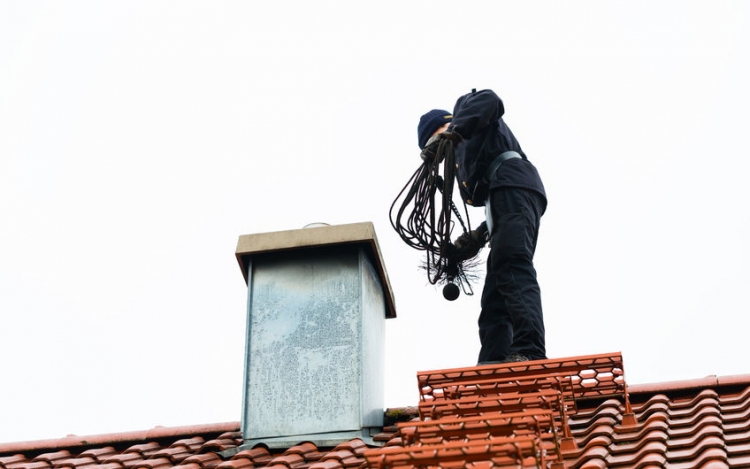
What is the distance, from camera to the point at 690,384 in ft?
17.4

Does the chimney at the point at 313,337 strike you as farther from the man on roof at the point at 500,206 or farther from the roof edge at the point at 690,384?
the roof edge at the point at 690,384

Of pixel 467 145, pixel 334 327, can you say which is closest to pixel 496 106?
pixel 467 145

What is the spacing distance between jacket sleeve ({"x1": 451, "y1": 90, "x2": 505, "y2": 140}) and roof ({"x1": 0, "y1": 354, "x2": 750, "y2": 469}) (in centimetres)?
161

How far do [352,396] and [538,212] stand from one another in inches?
65.0

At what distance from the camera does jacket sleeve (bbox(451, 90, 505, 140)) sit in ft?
19.3

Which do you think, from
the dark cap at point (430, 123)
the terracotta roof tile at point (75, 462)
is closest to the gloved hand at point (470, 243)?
the dark cap at point (430, 123)

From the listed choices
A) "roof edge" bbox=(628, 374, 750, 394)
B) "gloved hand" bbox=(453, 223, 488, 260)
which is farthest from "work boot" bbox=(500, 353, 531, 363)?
"gloved hand" bbox=(453, 223, 488, 260)

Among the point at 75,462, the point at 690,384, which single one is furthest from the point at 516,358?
the point at 75,462

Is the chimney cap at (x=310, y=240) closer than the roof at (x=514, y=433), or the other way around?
the roof at (x=514, y=433)

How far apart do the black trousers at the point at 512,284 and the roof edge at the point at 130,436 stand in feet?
5.23

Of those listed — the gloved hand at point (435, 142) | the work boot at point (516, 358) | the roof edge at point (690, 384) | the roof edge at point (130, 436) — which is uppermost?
the gloved hand at point (435, 142)

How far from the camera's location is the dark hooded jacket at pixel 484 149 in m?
5.90

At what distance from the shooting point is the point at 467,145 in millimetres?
6242

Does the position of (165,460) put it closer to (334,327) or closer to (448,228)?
(334,327)
